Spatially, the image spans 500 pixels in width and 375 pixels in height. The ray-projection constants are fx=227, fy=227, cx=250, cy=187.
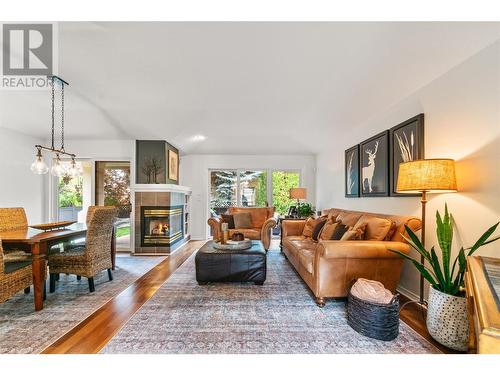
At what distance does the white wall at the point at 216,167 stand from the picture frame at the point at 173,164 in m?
0.50

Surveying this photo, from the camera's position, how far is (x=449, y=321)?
163 cm

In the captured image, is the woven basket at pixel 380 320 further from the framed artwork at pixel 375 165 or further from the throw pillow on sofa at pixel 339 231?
the framed artwork at pixel 375 165

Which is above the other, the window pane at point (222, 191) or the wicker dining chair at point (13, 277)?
the window pane at point (222, 191)

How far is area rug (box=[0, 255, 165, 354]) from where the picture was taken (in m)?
1.77

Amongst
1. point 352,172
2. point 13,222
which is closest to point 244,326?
point 352,172

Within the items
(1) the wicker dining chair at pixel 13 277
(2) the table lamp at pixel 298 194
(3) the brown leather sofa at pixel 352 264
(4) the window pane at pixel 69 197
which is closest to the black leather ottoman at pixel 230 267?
(3) the brown leather sofa at pixel 352 264

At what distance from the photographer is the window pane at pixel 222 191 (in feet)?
20.4

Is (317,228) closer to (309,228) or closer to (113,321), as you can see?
(309,228)

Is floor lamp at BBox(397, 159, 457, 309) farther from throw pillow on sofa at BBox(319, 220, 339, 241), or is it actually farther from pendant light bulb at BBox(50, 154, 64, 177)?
pendant light bulb at BBox(50, 154, 64, 177)

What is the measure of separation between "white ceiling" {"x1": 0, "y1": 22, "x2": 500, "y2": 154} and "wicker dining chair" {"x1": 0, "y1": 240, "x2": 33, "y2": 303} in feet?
6.95

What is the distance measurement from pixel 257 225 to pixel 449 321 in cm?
363

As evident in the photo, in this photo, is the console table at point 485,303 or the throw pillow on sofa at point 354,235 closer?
the console table at point 485,303

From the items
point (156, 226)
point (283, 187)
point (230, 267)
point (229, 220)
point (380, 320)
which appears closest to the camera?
point (380, 320)

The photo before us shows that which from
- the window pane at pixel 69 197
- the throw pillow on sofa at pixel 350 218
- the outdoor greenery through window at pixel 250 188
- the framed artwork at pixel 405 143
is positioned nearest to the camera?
the framed artwork at pixel 405 143
